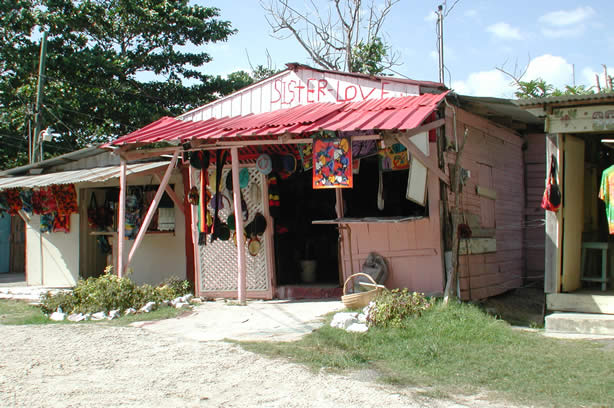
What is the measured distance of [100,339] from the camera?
737cm

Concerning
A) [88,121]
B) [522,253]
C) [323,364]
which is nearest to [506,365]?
[323,364]

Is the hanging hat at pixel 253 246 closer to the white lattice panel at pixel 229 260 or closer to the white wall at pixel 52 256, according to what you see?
the white lattice panel at pixel 229 260

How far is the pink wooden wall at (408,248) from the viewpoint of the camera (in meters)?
9.25

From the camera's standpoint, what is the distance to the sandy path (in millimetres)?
4898

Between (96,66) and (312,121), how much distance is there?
14.2m

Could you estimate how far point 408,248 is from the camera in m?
9.53

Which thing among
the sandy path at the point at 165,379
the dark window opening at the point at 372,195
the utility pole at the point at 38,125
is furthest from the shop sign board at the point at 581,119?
the utility pole at the point at 38,125

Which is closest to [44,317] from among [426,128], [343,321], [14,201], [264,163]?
[264,163]

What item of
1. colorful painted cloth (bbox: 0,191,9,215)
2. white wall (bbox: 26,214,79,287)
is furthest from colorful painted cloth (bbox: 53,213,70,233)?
colorful painted cloth (bbox: 0,191,9,215)

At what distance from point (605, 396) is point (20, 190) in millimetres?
12894

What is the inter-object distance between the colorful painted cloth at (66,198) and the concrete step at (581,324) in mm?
10387

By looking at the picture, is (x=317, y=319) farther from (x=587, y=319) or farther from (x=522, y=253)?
(x=522, y=253)

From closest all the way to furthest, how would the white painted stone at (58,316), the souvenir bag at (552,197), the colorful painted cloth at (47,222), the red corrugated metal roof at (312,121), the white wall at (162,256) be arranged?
the souvenir bag at (552,197)
the red corrugated metal roof at (312,121)
the white painted stone at (58,316)
the white wall at (162,256)
the colorful painted cloth at (47,222)

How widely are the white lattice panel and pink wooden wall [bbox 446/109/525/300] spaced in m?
3.43
